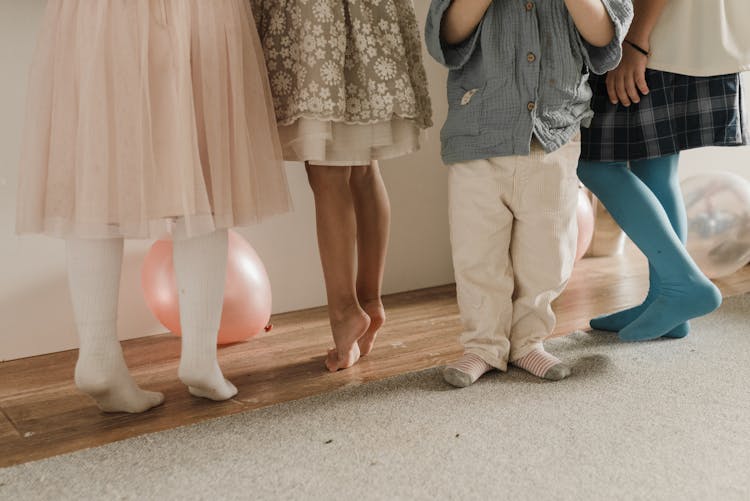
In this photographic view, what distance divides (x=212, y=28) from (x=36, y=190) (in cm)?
37

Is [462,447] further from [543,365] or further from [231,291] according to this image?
[231,291]

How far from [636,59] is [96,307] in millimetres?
1126

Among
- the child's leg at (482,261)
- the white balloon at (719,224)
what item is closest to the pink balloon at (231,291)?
the child's leg at (482,261)

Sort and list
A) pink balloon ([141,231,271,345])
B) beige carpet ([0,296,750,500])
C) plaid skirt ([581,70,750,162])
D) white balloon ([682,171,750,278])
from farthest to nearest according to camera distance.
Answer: white balloon ([682,171,750,278]) → pink balloon ([141,231,271,345]) → plaid skirt ([581,70,750,162]) → beige carpet ([0,296,750,500])

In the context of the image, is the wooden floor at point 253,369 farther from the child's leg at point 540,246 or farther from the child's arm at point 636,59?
the child's arm at point 636,59

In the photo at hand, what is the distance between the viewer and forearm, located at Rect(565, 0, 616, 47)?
122 cm

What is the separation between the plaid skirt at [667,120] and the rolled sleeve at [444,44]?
1.19 feet

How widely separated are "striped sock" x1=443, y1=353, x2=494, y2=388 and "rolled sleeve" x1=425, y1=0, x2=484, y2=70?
0.54 meters

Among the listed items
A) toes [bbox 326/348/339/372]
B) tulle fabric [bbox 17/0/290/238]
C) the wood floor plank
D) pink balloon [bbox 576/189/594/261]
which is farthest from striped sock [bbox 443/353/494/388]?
pink balloon [bbox 576/189/594/261]

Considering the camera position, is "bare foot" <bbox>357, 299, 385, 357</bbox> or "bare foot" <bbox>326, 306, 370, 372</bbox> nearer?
"bare foot" <bbox>326, 306, 370, 372</bbox>

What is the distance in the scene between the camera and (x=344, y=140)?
1345mm

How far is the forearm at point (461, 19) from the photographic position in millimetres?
A: 1248

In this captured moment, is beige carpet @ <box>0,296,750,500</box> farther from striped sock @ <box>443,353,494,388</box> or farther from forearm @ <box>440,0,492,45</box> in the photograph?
forearm @ <box>440,0,492,45</box>

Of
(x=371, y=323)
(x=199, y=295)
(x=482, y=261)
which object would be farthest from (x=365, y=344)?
(x=199, y=295)
